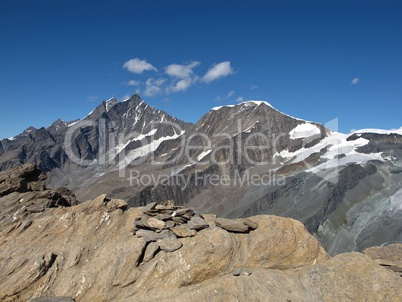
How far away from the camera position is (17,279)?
16312 millimetres

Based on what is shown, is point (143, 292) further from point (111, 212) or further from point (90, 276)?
point (111, 212)

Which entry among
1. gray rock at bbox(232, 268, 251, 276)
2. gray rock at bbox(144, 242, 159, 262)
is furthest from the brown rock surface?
gray rock at bbox(144, 242, 159, 262)

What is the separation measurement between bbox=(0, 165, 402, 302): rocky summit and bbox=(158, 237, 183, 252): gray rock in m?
0.06

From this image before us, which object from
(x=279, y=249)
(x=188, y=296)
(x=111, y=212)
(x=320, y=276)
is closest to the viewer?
(x=188, y=296)

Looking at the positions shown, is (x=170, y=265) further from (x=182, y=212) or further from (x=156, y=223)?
(x=182, y=212)

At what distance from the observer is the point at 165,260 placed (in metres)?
18.3

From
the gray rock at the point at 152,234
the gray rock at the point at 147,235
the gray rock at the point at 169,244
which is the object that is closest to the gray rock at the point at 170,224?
the gray rock at the point at 152,234

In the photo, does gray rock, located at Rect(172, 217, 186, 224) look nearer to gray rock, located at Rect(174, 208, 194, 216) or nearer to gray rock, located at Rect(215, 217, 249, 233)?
gray rock, located at Rect(174, 208, 194, 216)

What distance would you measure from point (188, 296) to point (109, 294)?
14.3 ft

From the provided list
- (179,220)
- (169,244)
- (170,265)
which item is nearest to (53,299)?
(170,265)

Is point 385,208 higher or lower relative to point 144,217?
lower

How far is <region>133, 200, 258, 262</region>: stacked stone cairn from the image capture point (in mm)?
19000

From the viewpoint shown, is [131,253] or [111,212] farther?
[111,212]

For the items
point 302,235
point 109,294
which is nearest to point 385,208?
point 302,235
